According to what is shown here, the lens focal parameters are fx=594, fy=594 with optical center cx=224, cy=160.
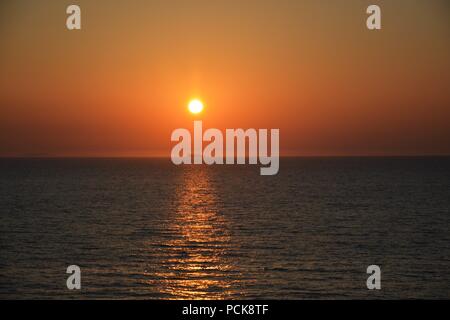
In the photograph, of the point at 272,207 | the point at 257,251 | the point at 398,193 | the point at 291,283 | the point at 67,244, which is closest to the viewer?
the point at 291,283

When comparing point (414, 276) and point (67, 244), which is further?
point (67, 244)

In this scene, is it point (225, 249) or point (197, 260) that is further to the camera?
point (225, 249)

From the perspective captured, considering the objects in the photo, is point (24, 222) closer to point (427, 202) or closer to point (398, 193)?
point (427, 202)

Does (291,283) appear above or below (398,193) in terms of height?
below

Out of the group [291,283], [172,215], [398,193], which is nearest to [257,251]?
[291,283]

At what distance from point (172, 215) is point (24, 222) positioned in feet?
79.7

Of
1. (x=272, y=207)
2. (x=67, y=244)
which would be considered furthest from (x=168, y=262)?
(x=272, y=207)

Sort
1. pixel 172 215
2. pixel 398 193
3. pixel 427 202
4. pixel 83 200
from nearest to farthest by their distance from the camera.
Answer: pixel 172 215
pixel 427 202
pixel 83 200
pixel 398 193

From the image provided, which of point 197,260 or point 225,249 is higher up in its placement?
point 225,249

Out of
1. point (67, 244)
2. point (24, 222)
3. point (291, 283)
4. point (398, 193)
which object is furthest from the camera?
point (398, 193)
